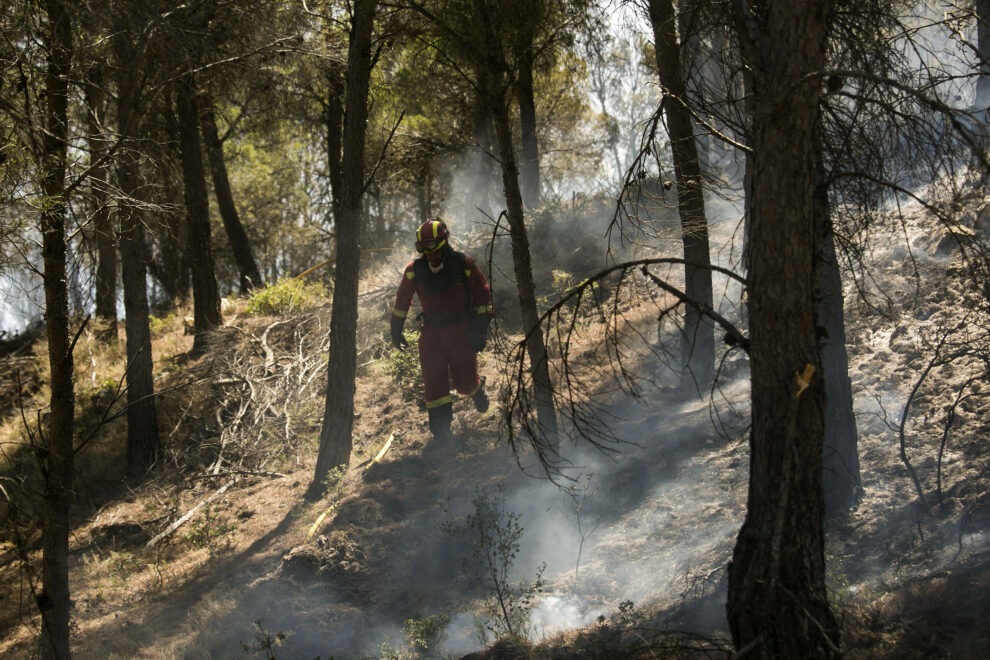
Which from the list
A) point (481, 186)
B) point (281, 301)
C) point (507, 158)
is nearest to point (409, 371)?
point (281, 301)

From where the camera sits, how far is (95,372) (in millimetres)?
12359

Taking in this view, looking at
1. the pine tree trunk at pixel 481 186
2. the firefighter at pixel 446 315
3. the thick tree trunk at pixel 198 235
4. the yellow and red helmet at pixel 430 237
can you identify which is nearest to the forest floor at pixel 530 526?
the firefighter at pixel 446 315

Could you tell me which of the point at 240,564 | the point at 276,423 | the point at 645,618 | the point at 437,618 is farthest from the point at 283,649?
the point at 276,423

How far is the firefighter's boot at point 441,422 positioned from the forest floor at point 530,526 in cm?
23

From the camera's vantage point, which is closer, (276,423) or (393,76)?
(276,423)

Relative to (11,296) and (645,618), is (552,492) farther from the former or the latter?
(11,296)

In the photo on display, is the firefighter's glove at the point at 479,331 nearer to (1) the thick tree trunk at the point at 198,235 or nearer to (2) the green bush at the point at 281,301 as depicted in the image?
(2) the green bush at the point at 281,301

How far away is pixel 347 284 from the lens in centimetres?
791

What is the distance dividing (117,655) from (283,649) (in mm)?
1426

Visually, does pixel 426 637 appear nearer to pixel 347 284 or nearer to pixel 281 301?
pixel 347 284

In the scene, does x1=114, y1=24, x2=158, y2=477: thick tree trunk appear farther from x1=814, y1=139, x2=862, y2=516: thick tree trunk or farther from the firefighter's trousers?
x1=814, y1=139, x2=862, y2=516: thick tree trunk

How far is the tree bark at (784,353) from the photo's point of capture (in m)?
3.22

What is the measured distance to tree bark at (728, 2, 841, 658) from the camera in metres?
3.22

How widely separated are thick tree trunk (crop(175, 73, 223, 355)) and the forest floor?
9.34 ft
